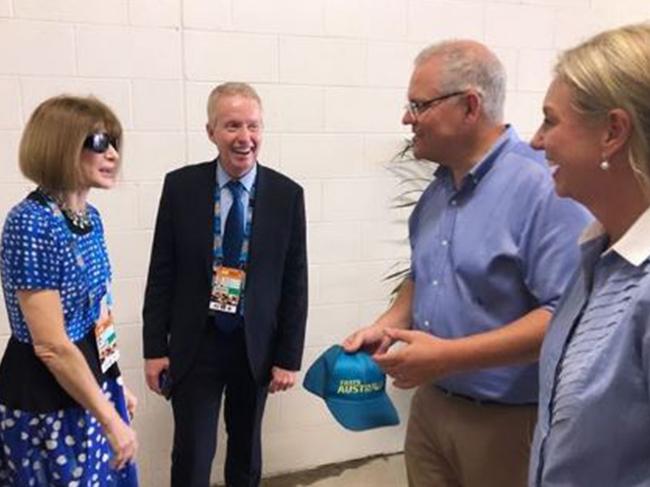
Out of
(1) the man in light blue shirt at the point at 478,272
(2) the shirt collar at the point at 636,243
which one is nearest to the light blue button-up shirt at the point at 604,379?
(2) the shirt collar at the point at 636,243

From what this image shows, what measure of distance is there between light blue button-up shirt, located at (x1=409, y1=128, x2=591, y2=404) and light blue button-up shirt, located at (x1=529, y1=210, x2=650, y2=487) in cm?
37

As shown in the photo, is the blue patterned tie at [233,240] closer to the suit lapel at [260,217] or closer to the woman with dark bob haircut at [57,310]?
the suit lapel at [260,217]

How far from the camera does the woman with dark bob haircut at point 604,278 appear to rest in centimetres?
89

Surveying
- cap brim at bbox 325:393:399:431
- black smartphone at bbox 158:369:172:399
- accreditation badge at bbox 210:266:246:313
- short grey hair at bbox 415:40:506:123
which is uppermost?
short grey hair at bbox 415:40:506:123

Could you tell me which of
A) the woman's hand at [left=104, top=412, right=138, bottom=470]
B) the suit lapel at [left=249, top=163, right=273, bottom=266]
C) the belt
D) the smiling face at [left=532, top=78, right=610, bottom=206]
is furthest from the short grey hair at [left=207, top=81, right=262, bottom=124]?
the smiling face at [left=532, top=78, right=610, bottom=206]

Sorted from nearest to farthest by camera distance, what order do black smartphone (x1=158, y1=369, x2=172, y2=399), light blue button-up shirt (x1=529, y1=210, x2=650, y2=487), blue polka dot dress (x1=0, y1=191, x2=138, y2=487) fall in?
1. light blue button-up shirt (x1=529, y1=210, x2=650, y2=487)
2. blue polka dot dress (x1=0, y1=191, x2=138, y2=487)
3. black smartphone (x1=158, y1=369, x2=172, y2=399)

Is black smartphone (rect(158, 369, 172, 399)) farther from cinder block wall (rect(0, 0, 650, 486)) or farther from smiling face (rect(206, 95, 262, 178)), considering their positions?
smiling face (rect(206, 95, 262, 178))

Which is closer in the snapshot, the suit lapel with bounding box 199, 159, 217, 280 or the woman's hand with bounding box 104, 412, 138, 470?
the woman's hand with bounding box 104, 412, 138, 470

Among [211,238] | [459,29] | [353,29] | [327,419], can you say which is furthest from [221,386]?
[459,29]

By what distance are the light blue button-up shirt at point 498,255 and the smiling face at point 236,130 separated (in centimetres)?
77

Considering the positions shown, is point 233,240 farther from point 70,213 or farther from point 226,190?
point 70,213

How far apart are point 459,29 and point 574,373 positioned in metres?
2.24

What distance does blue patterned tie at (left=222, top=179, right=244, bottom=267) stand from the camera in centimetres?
218

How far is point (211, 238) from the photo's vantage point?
217 centimetres
